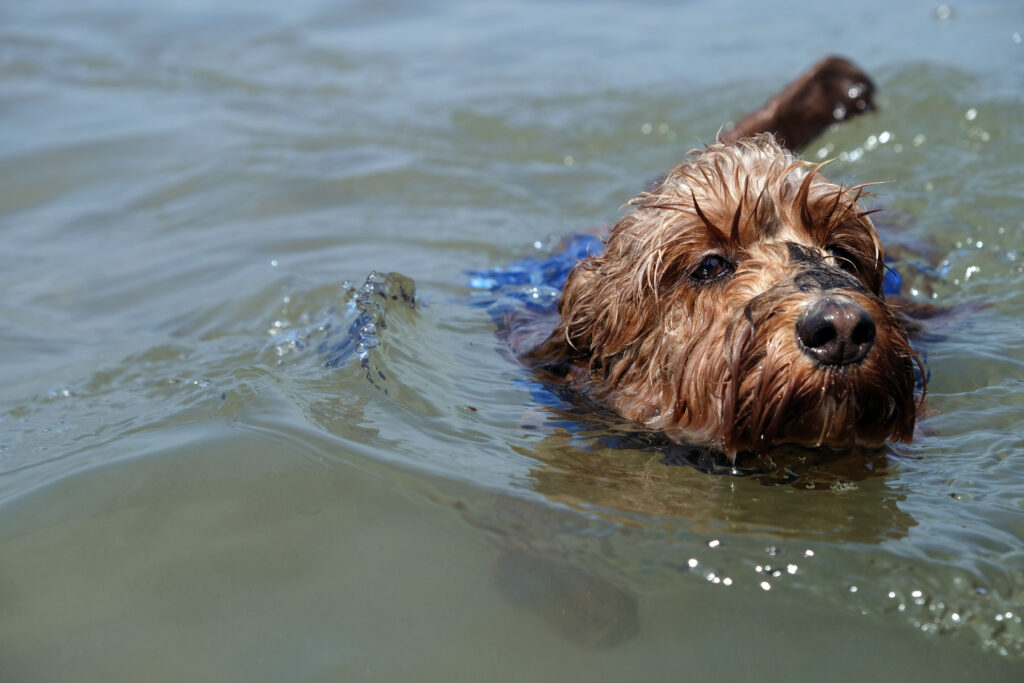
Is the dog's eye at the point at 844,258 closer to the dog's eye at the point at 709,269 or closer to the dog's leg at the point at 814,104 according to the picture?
the dog's eye at the point at 709,269

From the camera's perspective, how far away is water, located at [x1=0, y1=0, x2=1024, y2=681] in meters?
3.41

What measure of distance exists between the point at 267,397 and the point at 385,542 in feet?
4.32

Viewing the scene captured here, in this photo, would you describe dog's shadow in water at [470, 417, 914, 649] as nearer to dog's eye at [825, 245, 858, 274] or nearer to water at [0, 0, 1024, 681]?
water at [0, 0, 1024, 681]

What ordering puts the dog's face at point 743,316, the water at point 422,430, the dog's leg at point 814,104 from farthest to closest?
the dog's leg at point 814,104, the dog's face at point 743,316, the water at point 422,430

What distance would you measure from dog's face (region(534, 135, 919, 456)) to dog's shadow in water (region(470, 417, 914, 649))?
0.17 meters

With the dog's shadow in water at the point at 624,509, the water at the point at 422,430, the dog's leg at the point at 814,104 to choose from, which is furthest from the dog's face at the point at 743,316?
the dog's leg at the point at 814,104

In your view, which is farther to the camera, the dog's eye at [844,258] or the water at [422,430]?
the dog's eye at [844,258]

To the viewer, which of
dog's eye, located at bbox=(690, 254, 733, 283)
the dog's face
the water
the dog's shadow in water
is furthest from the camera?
dog's eye, located at bbox=(690, 254, 733, 283)

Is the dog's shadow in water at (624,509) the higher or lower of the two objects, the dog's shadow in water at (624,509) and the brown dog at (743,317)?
the lower

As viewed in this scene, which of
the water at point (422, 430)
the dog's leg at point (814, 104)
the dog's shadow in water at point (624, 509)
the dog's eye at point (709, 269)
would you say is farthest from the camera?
the dog's leg at point (814, 104)

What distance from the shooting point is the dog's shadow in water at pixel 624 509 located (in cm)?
353

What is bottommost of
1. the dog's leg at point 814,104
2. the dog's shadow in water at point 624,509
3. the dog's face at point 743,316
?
the dog's shadow in water at point 624,509

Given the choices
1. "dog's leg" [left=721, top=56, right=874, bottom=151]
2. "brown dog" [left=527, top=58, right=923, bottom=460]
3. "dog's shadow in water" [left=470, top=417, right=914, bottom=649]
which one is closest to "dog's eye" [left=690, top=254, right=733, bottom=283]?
"brown dog" [left=527, top=58, right=923, bottom=460]

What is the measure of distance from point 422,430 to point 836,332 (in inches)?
69.4
